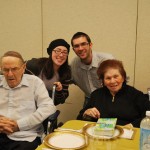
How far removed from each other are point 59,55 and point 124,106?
100 centimetres

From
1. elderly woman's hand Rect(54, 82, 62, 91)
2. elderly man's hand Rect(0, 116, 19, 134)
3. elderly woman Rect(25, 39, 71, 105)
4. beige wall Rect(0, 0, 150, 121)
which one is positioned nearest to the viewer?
elderly man's hand Rect(0, 116, 19, 134)

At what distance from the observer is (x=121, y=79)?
2.21 meters

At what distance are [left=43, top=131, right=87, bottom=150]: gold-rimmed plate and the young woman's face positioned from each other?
4.22 feet

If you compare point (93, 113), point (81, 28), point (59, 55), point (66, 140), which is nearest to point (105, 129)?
point (66, 140)

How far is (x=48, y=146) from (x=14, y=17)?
299 cm

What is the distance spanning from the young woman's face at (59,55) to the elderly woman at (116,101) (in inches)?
24.9

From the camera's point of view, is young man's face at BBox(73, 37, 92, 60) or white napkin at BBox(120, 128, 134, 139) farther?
young man's face at BBox(73, 37, 92, 60)

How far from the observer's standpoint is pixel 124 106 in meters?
2.15

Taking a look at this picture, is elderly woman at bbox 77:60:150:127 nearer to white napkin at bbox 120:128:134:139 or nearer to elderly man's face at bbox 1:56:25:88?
white napkin at bbox 120:128:134:139

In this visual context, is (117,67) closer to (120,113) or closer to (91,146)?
(120,113)

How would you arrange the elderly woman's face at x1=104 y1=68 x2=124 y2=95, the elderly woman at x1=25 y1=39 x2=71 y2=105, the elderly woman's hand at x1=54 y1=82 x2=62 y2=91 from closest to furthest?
→ the elderly woman's face at x1=104 y1=68 x2=124 y2=95
the elderly woman's hand at x1=54 y1=82 x2=62 y2=91
the elderly woman at x1=25 y1=39 x2=71 y2=105

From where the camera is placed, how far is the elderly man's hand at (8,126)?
80.7 inches

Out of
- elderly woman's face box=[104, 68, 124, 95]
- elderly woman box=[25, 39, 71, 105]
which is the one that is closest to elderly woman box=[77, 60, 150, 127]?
elderly woman's face box=[104, 68, 124, 95]

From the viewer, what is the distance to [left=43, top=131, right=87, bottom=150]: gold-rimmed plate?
142cm
